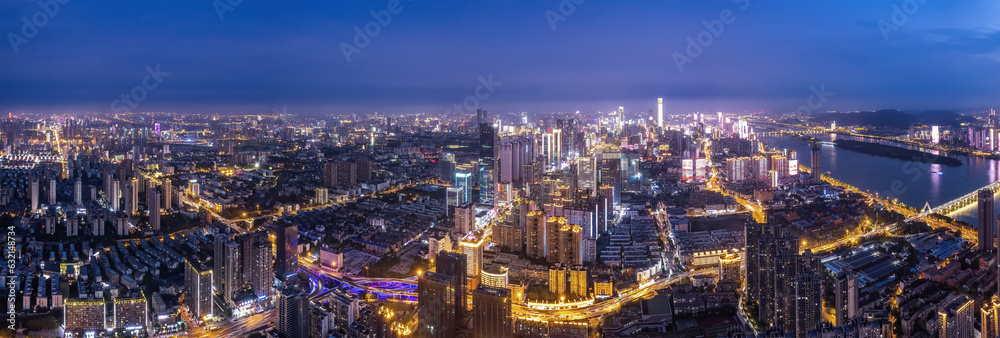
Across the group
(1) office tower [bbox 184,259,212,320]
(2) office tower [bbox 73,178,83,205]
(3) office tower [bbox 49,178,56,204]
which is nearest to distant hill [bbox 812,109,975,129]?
(1) office tower [bbox 184,259,212,320]

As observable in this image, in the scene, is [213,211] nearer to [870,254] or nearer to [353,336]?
[353,336]

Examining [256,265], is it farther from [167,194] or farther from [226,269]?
[167,194]

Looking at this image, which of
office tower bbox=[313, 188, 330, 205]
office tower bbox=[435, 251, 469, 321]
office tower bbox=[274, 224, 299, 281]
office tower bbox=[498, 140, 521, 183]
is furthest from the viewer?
office tower bbox=[498, 140, 521, 183]

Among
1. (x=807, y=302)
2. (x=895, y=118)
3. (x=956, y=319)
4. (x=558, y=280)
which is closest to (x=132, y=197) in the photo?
(x=558, y=280)

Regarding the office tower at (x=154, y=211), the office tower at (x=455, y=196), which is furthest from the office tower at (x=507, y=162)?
the office tower at (x=154, y=211)

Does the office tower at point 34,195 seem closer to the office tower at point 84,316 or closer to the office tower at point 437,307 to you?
the office tower at point 84,316

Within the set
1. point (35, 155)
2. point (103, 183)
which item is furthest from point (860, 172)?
point (35, 155)

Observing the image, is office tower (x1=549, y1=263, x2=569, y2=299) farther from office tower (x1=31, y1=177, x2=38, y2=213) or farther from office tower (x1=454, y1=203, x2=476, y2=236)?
office tower (x1=31, y1=177, x2=38, y2=213)
